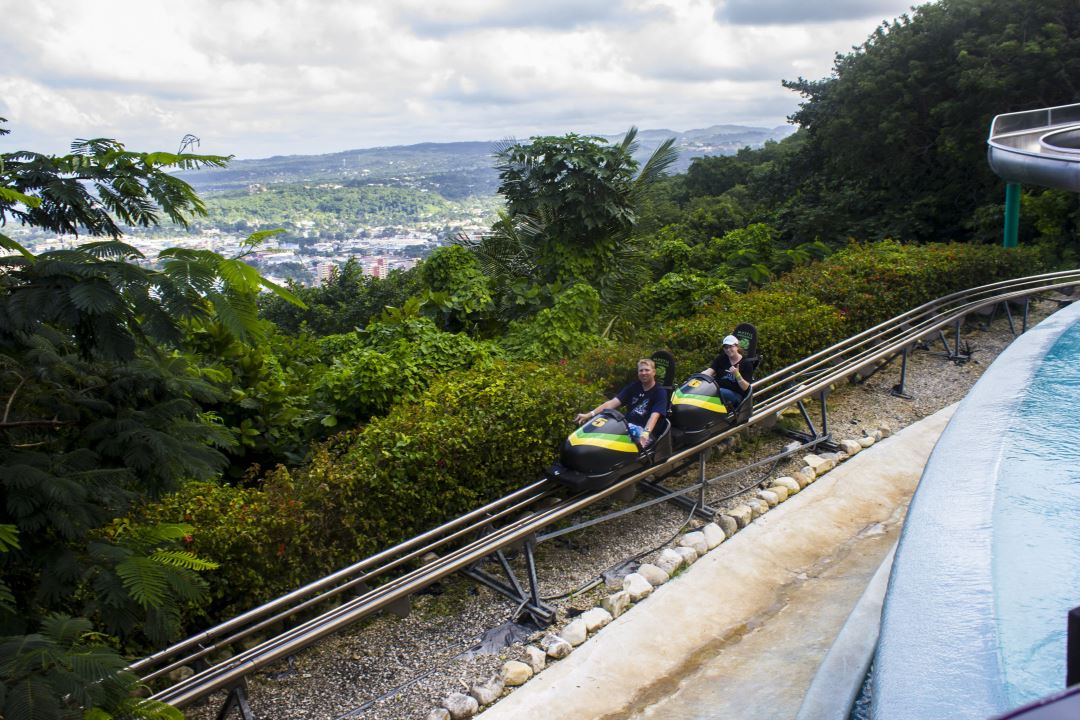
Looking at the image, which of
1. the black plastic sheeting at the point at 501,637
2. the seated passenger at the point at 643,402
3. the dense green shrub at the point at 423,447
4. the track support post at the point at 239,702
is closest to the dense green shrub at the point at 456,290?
the dense green shrub at the point at 423,447

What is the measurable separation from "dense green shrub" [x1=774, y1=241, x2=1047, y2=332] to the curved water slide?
1.39 metres

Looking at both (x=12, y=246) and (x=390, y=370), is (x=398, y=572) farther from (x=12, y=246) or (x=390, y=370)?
(x=12, y=246)

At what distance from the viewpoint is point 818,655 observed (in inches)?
200

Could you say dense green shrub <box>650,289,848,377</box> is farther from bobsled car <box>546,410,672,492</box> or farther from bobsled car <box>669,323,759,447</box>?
Result: bobsled car <box>546,410,672,492</box>

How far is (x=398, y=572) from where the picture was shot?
6.16 m

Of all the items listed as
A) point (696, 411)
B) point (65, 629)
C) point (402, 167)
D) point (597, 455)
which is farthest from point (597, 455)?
point (402, 167)

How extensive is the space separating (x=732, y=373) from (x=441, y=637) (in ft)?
11.9

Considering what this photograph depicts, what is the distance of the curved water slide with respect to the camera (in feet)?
32.4

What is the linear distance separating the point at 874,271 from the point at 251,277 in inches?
420

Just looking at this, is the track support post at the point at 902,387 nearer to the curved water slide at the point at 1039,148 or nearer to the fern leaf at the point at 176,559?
the curved water slide at the point at 1039,148

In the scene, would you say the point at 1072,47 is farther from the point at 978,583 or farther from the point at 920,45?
the point at 978,583

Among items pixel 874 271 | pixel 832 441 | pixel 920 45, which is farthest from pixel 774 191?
pixel 832 441

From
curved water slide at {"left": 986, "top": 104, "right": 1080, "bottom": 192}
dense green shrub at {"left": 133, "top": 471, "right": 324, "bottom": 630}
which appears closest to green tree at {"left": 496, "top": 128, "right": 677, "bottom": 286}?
curved water slide at {"left": 986, "top": 104, "right": 1080, "bottom": 192}

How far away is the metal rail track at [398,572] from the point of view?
175 inches
